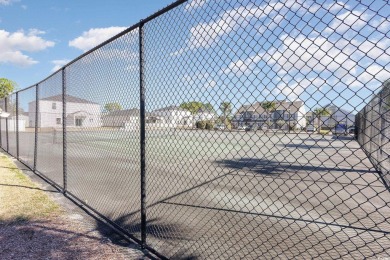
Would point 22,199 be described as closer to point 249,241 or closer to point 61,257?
point 61,257

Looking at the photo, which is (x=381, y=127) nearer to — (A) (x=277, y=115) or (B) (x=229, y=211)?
(B) (x=229, y=211)

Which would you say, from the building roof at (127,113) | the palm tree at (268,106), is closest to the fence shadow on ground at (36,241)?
the building roof at (127,113)

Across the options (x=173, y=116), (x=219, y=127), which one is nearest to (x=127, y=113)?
(x=173, y=116)

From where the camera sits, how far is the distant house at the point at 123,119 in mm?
4277

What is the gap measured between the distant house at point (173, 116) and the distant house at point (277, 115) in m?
0.86

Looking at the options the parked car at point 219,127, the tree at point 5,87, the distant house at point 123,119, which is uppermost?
the tree at point 5,87

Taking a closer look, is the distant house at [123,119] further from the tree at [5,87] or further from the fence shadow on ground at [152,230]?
the tree at [5,87]

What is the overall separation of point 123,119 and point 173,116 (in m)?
1.21

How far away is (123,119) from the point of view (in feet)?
15.2

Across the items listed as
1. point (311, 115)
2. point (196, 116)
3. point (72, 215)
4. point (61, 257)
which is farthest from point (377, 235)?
point (72, 215)

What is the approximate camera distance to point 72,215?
5172 millimetres

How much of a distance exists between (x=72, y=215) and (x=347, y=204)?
520cm

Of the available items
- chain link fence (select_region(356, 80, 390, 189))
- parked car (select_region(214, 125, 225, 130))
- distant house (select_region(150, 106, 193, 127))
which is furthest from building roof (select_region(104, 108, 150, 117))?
chain link fence (select_region(356, 80, 390, 189))

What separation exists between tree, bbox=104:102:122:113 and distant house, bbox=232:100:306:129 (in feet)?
8.06
